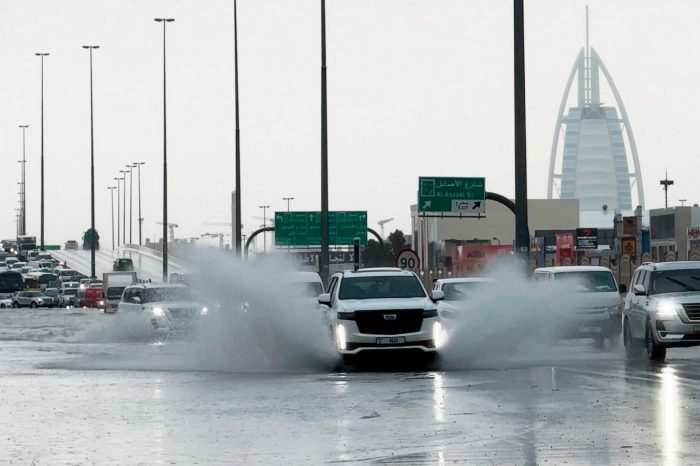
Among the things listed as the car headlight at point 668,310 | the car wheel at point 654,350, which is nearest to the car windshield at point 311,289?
the car wheel at point 654,350

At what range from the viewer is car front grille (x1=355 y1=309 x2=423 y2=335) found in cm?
2753

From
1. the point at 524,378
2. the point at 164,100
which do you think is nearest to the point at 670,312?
the point at 524,378

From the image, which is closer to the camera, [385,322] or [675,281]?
[385,322]

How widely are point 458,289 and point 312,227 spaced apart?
47148mm

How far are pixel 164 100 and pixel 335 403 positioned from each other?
2463 inches

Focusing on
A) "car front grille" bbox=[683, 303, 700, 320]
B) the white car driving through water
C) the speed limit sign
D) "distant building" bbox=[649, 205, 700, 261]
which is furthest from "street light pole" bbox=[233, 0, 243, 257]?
"distant building" bbox=[649, 205, 700, 261]

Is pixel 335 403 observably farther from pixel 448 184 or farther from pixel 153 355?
pixel 448 184

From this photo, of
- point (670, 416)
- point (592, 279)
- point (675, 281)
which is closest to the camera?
point (670, 416)

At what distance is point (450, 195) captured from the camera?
66.4 metres

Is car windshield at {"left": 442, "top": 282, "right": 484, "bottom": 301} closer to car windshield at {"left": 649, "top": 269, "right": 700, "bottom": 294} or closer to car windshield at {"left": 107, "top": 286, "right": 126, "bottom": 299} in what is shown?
car windshield at {"left": 649, "top": 269, "right": 700, "bottom": 294}

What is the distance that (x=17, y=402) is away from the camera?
20562mm

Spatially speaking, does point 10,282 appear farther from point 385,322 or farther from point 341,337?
point 385,322

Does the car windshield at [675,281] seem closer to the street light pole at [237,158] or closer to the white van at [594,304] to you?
the white van at [594,304]

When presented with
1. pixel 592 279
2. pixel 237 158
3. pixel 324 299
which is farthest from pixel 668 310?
pixel 237 158
